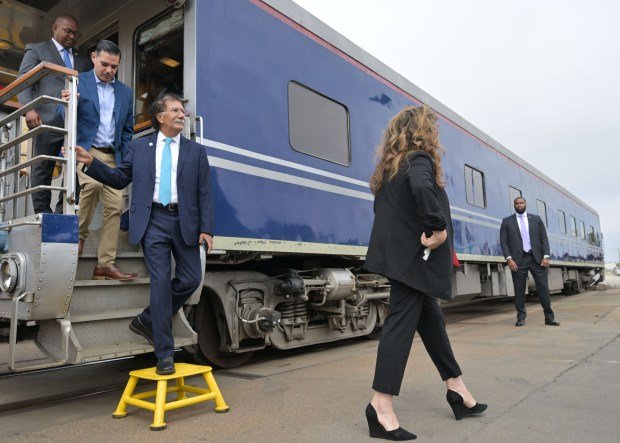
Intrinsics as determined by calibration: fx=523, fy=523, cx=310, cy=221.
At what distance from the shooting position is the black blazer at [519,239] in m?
7.71

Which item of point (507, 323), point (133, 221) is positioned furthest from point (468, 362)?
point (507, 323)

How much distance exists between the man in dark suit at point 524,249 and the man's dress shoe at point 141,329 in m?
5.78

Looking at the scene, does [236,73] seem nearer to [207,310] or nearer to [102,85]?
[102,85]

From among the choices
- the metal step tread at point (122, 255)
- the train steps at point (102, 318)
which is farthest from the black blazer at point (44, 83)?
the metal step tread at point (122, 255)

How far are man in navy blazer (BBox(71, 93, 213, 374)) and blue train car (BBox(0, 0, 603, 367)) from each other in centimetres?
32

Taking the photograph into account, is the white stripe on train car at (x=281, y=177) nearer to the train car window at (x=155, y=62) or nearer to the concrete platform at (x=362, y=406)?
the train car window at (x=155, y=62)

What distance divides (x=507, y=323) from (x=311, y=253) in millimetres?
4261

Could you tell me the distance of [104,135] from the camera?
382 cm

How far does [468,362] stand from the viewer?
460 cm

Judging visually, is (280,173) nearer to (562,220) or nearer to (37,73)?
(37,73)

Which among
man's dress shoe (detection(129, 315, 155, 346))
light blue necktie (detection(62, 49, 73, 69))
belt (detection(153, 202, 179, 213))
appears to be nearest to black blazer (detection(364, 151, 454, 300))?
belt (detection(153, 202, 179, 213))

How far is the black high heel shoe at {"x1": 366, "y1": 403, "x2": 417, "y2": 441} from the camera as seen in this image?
2.63 metres

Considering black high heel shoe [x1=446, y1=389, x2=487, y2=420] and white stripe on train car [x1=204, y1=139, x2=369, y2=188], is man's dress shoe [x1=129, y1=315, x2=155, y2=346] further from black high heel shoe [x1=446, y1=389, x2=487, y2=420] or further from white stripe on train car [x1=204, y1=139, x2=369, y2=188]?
black high heel shoe [x1=446, y1=389, x2=487, y2=420]

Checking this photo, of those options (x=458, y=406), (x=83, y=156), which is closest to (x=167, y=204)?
(x=83, y=156)
